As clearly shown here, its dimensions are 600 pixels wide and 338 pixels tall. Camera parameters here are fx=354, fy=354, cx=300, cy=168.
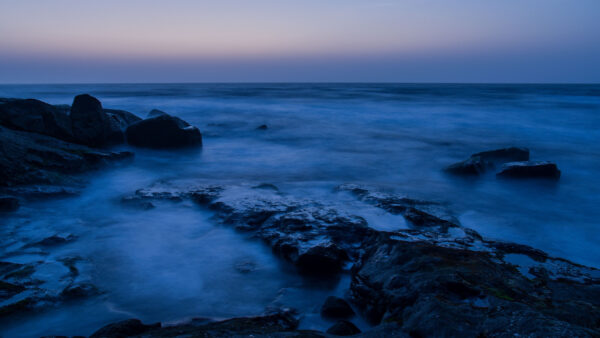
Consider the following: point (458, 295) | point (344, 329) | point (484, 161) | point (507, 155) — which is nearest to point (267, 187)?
point (344, 329)

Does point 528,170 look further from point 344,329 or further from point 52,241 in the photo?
point 52,241

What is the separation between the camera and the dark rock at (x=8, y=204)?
4840 mm

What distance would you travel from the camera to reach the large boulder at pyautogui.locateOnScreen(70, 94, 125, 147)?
848 cm

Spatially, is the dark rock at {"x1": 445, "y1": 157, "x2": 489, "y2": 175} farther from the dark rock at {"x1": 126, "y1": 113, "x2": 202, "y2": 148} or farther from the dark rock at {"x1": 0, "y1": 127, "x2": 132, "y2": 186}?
the dark rock at {"x1": 0, "y1": 127, "x2": 132, "y2": 186}

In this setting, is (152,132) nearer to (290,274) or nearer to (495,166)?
(290,274)

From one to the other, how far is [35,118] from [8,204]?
139 inches

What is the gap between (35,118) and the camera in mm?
7574

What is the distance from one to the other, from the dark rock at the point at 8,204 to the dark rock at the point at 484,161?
7884 millimetres

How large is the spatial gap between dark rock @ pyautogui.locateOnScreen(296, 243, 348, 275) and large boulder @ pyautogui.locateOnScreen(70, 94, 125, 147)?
7236 mm

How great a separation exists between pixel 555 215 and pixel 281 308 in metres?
5.17

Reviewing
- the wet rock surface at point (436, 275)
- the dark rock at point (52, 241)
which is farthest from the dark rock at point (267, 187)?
the dark rock at point (52, 241)

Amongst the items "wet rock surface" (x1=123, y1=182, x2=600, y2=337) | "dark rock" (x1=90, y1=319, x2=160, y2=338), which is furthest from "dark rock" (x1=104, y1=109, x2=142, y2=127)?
"dark rock" (x1=90, y1=319, x2=160, y2=338)

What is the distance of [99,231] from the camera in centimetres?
470

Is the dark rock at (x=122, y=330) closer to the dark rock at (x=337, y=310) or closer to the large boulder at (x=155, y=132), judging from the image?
the dark rock at (x=337, y=310)
